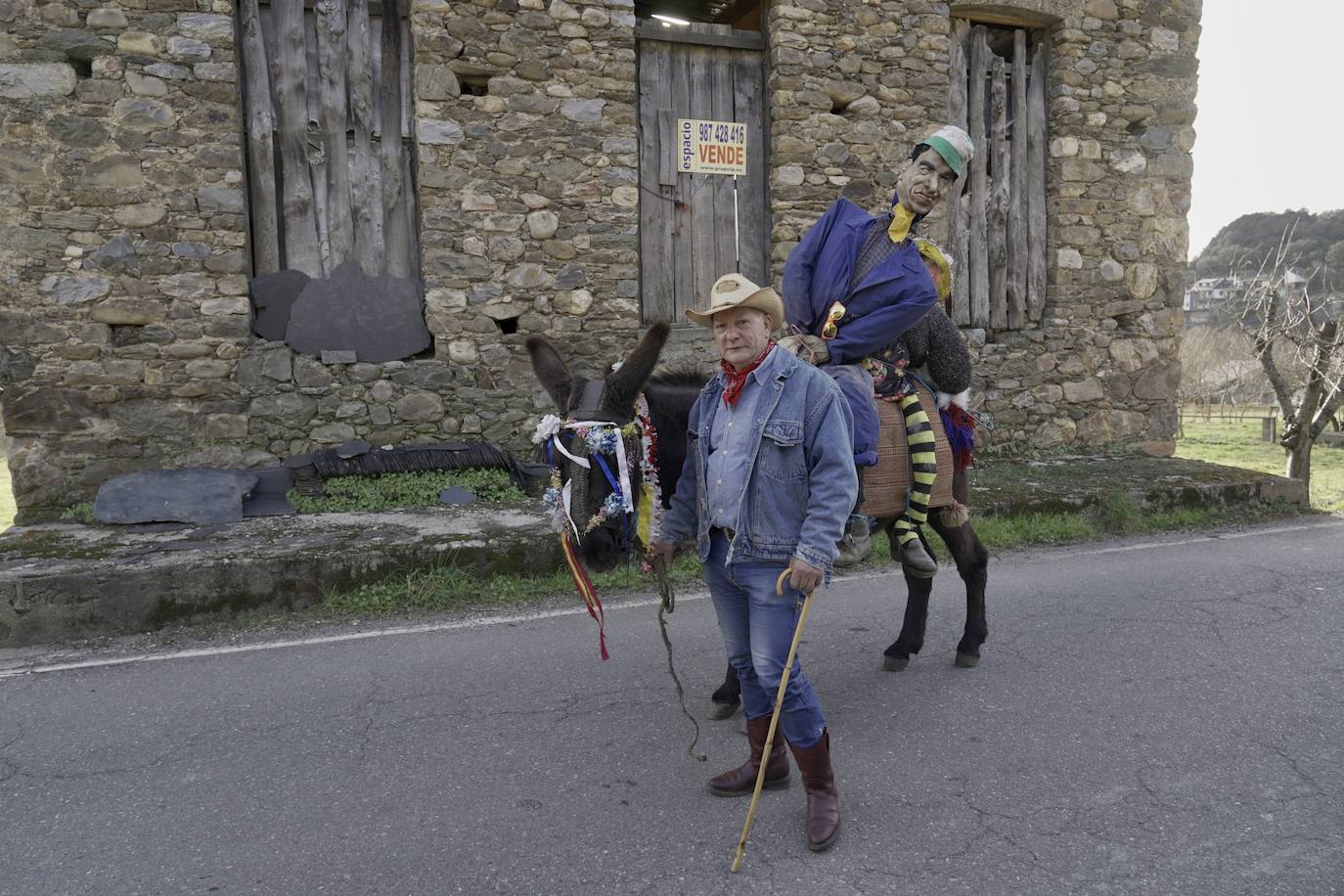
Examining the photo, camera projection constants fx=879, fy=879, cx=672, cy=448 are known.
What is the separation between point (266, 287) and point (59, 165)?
1.63 meters

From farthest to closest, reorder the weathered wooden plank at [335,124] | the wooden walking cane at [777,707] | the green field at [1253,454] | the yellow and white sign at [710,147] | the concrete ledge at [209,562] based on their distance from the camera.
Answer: the green field at [1253,454] → the yellow and white sign at [710,147] → the weathered wooden plank at [335,124] → the concrete ledge at [209,562] → the wooden walking cane at [777,707]

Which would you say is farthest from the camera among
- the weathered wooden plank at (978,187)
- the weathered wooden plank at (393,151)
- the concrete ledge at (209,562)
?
the weathered wooden plank at (978,187)

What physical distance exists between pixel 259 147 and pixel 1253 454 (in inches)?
612

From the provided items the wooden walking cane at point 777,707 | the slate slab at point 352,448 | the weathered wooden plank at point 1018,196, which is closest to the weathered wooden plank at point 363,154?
the slate slab at point 352,448

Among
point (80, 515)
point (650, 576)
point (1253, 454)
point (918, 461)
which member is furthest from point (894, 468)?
point (1253, 454)

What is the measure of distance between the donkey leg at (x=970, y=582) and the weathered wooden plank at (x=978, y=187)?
5897 mm

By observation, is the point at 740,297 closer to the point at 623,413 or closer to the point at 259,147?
the point at 623,413

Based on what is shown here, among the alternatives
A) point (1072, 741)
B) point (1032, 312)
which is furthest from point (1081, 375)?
point (1072, 741)

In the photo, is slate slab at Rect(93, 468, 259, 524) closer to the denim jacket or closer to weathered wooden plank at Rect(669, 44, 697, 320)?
weathered wooden plank at Rect(669, 44, 697, 320)

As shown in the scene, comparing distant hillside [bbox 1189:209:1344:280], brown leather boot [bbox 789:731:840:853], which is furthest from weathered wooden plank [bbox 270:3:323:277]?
distant hillside [bbox 1189:209:1344:280]

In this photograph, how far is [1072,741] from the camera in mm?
3520

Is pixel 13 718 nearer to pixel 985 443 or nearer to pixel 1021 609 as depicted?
pixel 1021 609

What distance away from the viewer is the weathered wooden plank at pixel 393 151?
7.62 meters

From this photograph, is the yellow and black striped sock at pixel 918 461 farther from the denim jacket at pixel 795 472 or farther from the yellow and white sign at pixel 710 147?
the yellow and white sign at pixel 710 147
